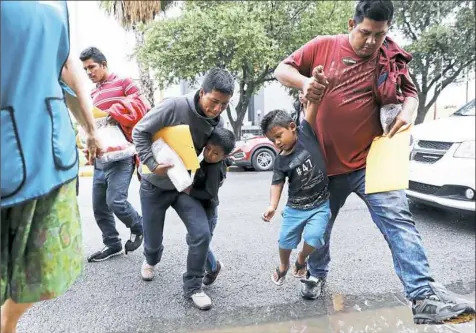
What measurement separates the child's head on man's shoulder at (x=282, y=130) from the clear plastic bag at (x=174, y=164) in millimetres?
520

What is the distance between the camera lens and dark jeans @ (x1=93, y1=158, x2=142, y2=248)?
3.04 meters

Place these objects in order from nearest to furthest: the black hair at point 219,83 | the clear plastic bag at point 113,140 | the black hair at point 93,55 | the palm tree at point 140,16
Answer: the black hair at point 219,83 < the clear plastic bag at point 113,140 < the black hair at point 93,55 < the palm tree at point 140,16

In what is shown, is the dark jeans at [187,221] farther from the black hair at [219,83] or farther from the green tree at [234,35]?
the green tree at [234,35]

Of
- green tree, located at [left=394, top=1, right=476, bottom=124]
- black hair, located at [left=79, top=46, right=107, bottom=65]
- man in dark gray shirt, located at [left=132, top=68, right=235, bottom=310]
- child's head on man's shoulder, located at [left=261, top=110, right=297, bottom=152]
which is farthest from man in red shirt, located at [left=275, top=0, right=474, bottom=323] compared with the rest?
green tree, located at [left=394, top=1, right=476, bottom=124]

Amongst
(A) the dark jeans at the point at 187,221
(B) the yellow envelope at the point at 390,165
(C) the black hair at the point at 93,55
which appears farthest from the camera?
(C) the black hair at the point at 93,55

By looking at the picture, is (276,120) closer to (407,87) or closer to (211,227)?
(407,87)

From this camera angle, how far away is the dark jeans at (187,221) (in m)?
2.38

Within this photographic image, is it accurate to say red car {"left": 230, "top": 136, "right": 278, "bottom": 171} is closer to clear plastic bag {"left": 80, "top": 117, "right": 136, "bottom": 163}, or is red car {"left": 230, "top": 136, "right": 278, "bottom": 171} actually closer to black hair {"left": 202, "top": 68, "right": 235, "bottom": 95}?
clear plastic bag {"left": 80, "top": 117, "right": 136, "bottom": 163}

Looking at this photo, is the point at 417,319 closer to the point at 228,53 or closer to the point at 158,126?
the point at 158,126

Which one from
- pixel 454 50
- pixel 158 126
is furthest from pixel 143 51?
pixel 158 126

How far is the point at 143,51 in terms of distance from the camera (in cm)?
1054

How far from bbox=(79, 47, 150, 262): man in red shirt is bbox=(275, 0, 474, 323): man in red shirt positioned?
125cm

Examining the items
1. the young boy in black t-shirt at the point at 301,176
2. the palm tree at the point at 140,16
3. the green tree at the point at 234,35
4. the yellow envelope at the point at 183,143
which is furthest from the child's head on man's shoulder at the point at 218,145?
the palm tree at the point at 140,16

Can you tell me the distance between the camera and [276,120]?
2.31 m
